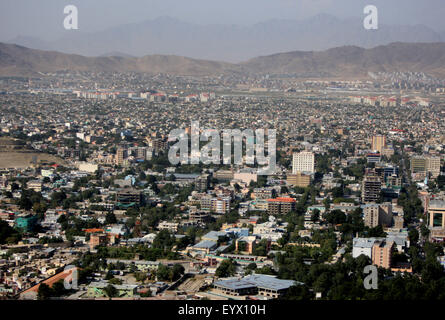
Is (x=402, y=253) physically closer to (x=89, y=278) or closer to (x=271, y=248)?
(x=271, y=248)

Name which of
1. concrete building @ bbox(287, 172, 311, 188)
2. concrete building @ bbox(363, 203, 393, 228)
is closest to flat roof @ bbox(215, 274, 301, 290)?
concrete building @ bbox(363, 203, 393, 228)

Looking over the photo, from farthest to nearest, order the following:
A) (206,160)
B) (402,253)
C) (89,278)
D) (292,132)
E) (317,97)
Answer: (317,97) → (292,132) → (206,160) → (402,253) → (89,278)

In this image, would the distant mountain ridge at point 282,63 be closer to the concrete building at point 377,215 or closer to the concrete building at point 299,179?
the concrete building at point 299,179

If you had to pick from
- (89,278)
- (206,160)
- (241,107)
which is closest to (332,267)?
(89,278)

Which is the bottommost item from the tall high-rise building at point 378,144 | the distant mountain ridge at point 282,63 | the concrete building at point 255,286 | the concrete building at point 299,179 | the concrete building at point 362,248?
the concrete building at point 255,286

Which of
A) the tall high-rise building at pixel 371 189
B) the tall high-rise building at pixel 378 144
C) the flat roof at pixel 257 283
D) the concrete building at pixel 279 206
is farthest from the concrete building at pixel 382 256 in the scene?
the tall high-rise building at pixel 378 144

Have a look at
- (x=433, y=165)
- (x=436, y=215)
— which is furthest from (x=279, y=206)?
(x=433, y=165)

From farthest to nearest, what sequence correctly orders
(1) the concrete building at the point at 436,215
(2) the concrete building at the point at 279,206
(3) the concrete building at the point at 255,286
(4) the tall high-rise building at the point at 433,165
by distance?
(4) the tall high-rise building at the point at 433,165 → (2) the concrete building at the point at 279,206 → (1) the concrete building at the point at 436,215 → (3) the concrete building at the point at 255,286

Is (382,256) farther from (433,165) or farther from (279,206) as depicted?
(433,165)
